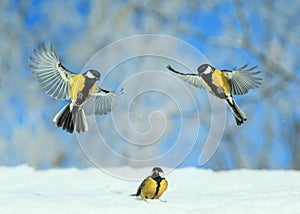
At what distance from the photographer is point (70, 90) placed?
1.17 metres

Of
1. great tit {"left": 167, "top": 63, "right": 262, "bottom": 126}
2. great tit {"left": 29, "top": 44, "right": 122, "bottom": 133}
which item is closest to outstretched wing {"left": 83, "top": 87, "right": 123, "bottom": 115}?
great tit {"left": 29, "top": 44, "right": 122, "bottom": 133}

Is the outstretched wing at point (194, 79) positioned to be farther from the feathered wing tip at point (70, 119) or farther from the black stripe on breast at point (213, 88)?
the feathered wing tip at point (70, 119)

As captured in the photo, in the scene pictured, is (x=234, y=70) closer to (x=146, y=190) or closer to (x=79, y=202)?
(x=146, y=190)

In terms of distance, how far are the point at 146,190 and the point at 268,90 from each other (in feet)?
6.29

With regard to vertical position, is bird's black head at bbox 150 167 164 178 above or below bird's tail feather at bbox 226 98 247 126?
below

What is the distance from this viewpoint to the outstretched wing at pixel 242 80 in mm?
1183

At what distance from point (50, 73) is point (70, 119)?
0.41 ft

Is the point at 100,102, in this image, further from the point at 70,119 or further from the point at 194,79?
the point at 194,79

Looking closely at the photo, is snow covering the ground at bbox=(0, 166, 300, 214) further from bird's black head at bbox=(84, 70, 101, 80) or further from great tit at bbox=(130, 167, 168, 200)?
bird's black head at bbox=(84, 70, 101, 80)

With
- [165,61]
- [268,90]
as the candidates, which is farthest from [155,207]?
[268,90]

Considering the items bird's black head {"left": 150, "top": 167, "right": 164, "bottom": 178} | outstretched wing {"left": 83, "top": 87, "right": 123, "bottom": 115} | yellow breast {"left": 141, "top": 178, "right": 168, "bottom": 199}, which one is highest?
outstretched wing {"left": 83, "top": 87, "right": 123, "bottom": 115}

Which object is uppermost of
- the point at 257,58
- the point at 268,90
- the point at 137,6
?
the point at 137,6

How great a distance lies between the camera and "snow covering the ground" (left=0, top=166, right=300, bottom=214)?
42.9 inches

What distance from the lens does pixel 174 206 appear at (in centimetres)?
112
